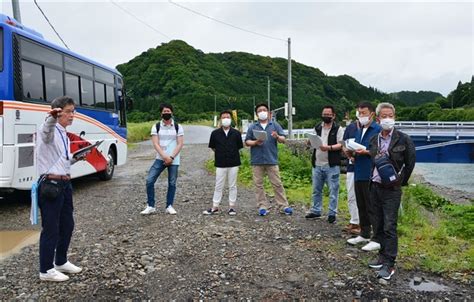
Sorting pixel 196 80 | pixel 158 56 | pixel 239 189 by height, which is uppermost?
pixel 158 56

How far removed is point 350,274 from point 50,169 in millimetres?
3353

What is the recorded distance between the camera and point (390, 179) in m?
4.32

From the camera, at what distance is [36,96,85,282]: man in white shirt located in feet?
13.2

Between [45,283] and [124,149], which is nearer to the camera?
[45,283]

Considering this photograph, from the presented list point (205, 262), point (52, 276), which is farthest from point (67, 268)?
point (205, 262)

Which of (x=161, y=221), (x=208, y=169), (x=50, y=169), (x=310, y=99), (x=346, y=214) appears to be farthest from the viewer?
(x=310, y=99)

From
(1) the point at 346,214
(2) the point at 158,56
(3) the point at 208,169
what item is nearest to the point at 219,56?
(2) the point at 158,56

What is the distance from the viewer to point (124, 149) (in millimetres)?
12906

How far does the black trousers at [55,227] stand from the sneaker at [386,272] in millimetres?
3356

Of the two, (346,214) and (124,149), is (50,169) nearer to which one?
(346,214)

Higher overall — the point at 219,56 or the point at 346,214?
the point at 219,56

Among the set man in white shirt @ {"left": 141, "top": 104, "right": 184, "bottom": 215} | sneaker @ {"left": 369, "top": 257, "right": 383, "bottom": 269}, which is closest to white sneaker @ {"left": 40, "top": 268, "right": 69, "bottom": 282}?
man in white shirt @ {"left": 141, "top": 104, "right": 184, "bottom": 215}

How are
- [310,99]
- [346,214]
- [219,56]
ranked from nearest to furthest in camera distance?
[346,214]
[310,99]
[219,56]

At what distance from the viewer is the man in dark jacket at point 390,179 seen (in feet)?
14.3
